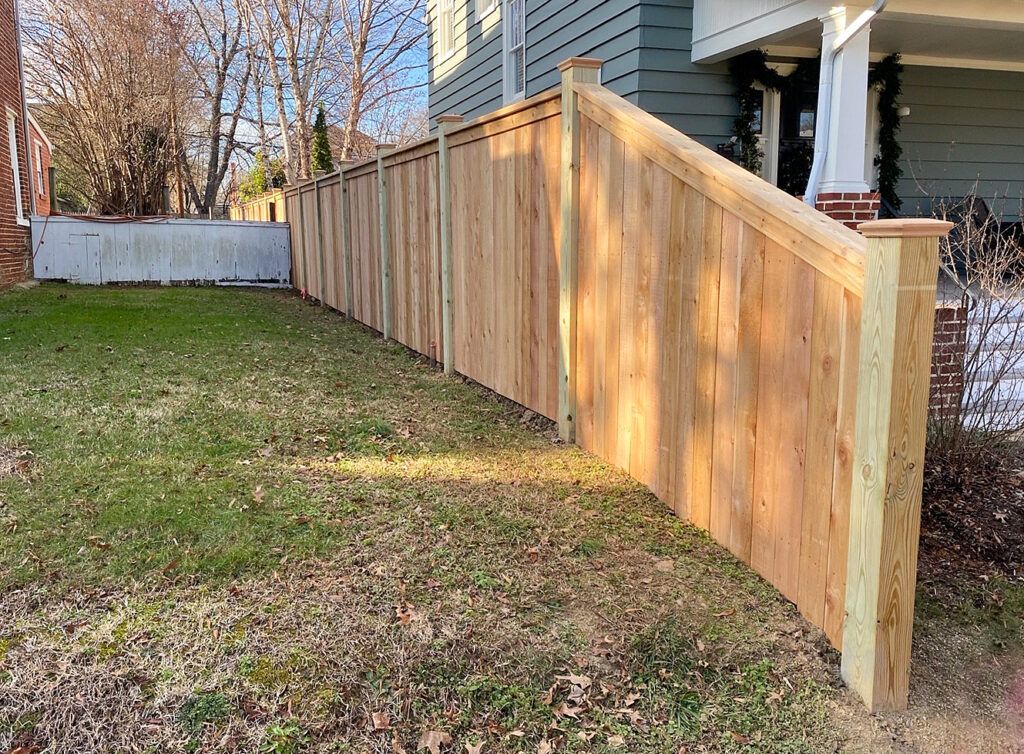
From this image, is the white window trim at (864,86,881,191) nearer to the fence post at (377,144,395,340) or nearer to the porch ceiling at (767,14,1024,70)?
the porch ceiling at (767,14,1024,70)

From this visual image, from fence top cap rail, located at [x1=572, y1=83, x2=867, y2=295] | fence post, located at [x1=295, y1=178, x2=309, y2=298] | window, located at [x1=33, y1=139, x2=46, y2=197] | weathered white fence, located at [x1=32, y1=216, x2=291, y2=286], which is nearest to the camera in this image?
fence top cap rail, located at [x1=572, y1=83, x2=867, y2=295]

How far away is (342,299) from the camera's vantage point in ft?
33.1

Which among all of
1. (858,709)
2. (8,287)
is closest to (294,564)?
(858,709)

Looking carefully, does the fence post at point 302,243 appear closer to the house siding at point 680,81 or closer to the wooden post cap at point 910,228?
the house siding at point 680,81

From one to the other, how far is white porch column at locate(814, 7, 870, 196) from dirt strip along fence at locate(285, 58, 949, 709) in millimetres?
2826

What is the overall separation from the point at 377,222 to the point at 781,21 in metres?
4.04

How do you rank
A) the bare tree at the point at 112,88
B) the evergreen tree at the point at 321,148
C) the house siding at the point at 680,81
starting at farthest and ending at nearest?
the evergreen tree at the point at 321,148 → the bare tree at the point at 112,88 → the house siding at the point at 680,81

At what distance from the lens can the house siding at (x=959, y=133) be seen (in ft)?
26.8

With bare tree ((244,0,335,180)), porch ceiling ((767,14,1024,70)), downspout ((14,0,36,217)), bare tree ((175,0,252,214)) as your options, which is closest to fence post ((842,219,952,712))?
porch ceiling ((767,14,1024,70))

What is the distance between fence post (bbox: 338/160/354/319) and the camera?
916cm

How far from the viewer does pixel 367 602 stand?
8.86ft

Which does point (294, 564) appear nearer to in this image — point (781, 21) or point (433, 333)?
point (433, 333)

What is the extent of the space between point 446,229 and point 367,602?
368 centimetres

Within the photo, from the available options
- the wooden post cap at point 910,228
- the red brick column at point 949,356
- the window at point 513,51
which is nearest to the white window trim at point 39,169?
the window at point 513,51
